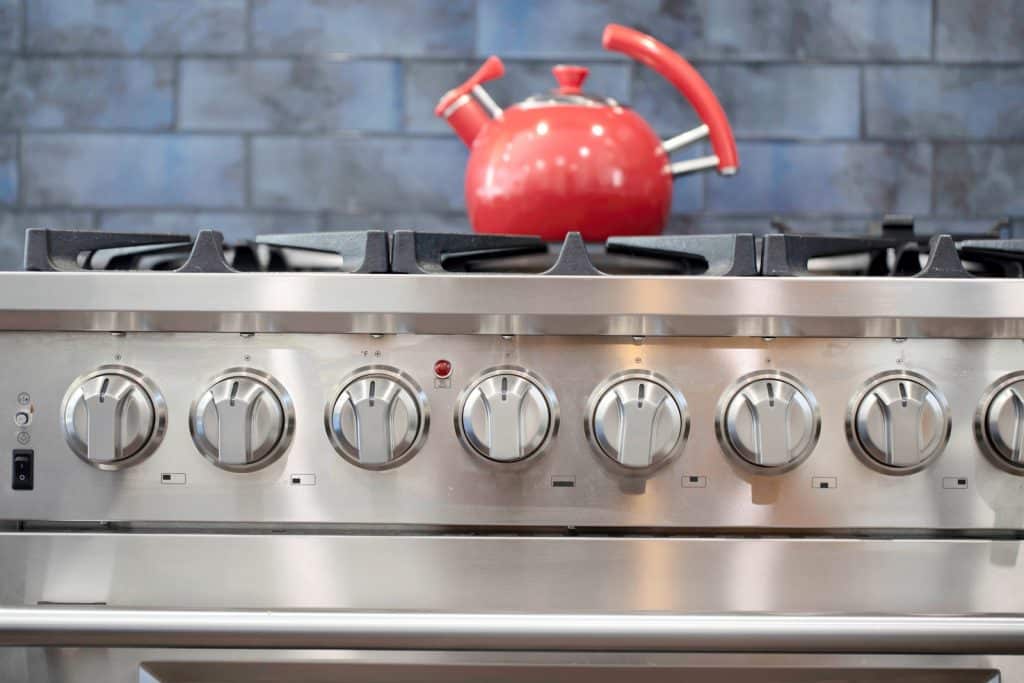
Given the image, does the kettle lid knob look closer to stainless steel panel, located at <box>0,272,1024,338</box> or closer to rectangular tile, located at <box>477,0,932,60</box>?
rectangular tile, located at <box>477,0,932,60</box>

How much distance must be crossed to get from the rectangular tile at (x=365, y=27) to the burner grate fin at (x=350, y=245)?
56 centimetres

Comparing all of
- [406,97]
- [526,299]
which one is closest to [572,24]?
[406,97]

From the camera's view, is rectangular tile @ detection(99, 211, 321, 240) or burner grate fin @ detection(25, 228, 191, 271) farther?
rectangular tile @ detection(99, 211, 321, 240)

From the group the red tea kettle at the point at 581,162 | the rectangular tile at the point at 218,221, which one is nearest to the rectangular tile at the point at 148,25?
the rectangular tile at the point at 218,221

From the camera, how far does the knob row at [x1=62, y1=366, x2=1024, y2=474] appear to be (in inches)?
26.6

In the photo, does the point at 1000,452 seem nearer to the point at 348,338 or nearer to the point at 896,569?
the point at 896,569

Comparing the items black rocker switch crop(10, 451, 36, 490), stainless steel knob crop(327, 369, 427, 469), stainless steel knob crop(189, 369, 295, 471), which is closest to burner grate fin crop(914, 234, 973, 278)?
stainless steel knob crop(327, 369, 427, 469)

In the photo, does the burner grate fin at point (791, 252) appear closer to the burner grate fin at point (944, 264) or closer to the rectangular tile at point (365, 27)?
the burner grate fin at point (944, 264)

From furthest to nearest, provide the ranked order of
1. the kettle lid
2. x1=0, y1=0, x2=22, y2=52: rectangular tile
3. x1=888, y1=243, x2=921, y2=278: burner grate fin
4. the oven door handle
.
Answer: x1=0, y1=0, x2=22, y2=52: rectangular tile → the kettle lid → x1=888, y1=243, x2=921, y2=278: burner grate fin → the oven door handle

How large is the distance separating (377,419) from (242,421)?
104 millimetres

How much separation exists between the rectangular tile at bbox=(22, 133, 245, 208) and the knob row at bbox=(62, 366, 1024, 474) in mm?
601

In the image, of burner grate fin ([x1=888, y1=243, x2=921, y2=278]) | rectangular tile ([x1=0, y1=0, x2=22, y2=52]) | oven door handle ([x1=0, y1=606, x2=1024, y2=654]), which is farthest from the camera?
rectangular tile ([x1=0, y1=0, x2=22, y2=52])

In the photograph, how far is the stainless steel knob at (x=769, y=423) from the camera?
0.68 m

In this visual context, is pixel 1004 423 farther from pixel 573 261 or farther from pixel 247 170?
pixel 247 170
